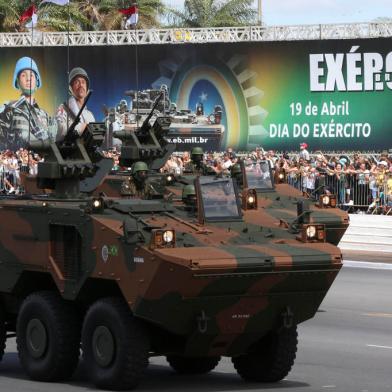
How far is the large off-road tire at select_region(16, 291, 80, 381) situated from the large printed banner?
31390mm

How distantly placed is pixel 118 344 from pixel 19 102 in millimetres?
42099

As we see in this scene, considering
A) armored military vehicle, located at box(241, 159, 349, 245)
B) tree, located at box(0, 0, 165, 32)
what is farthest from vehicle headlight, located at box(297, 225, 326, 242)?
tree, located at box(0, 0, 165, 32)

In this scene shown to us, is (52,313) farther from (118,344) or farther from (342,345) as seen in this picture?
(342,345)

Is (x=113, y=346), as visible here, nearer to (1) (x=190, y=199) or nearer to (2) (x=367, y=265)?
(1) (x=190, y=199)

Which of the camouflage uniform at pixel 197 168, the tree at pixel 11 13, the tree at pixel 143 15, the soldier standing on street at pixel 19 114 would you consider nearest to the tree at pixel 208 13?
the tree at pixel 143 15

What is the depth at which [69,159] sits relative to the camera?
14.3 m

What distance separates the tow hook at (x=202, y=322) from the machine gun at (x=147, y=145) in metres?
11.6

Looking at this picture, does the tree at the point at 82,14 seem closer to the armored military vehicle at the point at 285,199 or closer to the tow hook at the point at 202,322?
the armored military vehicle at the point at 285,199

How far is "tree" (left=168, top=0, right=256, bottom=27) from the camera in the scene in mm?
67938

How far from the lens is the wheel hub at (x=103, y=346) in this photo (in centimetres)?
1210

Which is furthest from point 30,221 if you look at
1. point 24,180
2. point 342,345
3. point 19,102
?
Result: point 19,102

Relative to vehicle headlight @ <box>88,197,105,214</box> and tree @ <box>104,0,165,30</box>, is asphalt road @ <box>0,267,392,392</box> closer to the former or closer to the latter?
vehicle headlight @ <box>88,197,105,214</box>

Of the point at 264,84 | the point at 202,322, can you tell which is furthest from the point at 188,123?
the point at 202,322

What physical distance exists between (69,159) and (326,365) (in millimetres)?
3701
